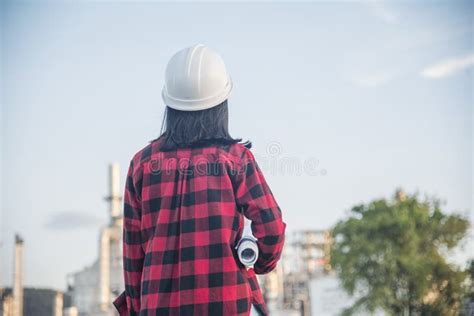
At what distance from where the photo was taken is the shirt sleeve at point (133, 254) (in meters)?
1.87

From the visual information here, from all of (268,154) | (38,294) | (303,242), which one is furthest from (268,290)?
(268,154)

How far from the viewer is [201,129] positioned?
183cm

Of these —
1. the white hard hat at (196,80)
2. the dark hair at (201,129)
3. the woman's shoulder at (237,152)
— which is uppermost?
the white hard hat at (196,80)

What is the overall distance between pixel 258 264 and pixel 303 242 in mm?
44156

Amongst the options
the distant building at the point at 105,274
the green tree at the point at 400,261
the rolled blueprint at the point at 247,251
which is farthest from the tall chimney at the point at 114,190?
the rolled blueprint at the point at 247,251

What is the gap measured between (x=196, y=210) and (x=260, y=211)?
0.15 m

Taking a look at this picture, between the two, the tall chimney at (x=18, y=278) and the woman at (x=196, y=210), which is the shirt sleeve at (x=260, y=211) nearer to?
the woman at (x=196, y=210)

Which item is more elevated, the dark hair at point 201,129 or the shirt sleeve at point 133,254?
the dark hair at point 201,129

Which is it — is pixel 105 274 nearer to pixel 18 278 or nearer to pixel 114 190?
pixel 114 190

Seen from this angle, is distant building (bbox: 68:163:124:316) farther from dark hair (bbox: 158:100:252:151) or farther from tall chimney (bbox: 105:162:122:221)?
dark hair (bbox: 158:100:252:151)

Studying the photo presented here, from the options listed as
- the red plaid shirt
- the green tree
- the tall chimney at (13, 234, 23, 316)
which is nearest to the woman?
the red plaid shirt

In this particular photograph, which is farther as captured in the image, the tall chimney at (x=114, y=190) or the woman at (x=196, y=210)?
the tall chimney at (x=114, y=190)

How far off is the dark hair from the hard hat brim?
0.9 inches

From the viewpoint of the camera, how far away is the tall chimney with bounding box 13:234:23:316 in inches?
918
